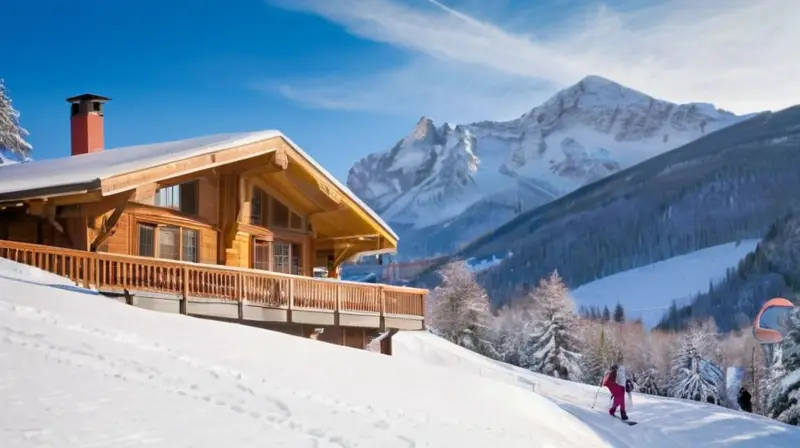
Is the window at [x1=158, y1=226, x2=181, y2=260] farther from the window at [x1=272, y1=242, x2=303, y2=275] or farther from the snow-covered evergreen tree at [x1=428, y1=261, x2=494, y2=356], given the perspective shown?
the snow-covered evergreen tree at [x1=428, y1=261, x2=494, y2=356]

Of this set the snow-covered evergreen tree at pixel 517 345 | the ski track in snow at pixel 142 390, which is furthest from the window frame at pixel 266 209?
the snow-covered evergreen tree at pixel 517 345

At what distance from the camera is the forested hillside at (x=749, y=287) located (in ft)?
555

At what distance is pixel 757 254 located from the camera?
195 m

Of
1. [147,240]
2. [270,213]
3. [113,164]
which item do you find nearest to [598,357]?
[270,213]

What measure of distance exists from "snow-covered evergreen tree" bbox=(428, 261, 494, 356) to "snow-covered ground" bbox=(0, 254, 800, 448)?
151 ft

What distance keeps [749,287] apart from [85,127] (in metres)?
179

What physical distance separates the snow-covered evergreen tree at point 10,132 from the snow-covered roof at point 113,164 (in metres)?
21.2

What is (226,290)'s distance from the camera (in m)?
18.5

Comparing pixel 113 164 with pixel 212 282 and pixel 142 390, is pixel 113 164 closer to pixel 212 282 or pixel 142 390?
pixel 212 282

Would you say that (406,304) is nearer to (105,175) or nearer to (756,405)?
(105,175)

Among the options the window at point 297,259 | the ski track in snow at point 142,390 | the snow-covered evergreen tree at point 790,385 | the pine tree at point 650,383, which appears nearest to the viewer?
the ski track in snow at point 142,390

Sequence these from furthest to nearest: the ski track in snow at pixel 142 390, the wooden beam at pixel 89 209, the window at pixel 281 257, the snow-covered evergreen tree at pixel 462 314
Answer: the snow-covered evergreen tree at pixel 462 314 → the window at pixel 281 257 → the wooden beam at pixel 89 209 → the ski track in snow at pixel 142 390

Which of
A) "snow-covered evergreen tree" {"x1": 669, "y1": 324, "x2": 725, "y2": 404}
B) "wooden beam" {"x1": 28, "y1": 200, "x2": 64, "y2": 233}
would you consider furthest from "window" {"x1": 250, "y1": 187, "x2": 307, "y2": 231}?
"snow-covered evergreen tree" {"x1": 669, "y1": 324, "x2": 725, "y2": 404}

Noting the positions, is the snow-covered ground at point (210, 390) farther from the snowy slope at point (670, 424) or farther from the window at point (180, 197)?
the window at point (180, 197)
